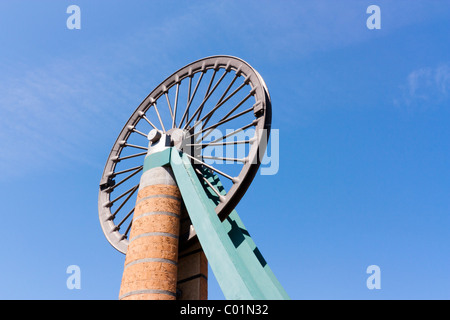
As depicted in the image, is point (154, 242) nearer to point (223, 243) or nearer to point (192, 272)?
point (192, 272)

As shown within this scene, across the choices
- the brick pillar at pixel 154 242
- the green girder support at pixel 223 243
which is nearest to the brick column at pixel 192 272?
the brick pillar at pixel 154 242

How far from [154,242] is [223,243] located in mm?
3221

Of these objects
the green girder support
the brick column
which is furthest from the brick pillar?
the brick column

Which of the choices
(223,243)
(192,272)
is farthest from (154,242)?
(223,243)

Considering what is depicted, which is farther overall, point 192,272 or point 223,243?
point 192,272

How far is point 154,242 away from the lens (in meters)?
15.6

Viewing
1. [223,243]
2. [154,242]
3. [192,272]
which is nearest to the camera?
[223,243]

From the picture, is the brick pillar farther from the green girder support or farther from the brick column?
the brick column

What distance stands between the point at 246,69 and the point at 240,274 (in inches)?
367

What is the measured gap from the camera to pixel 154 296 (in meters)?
14.3
